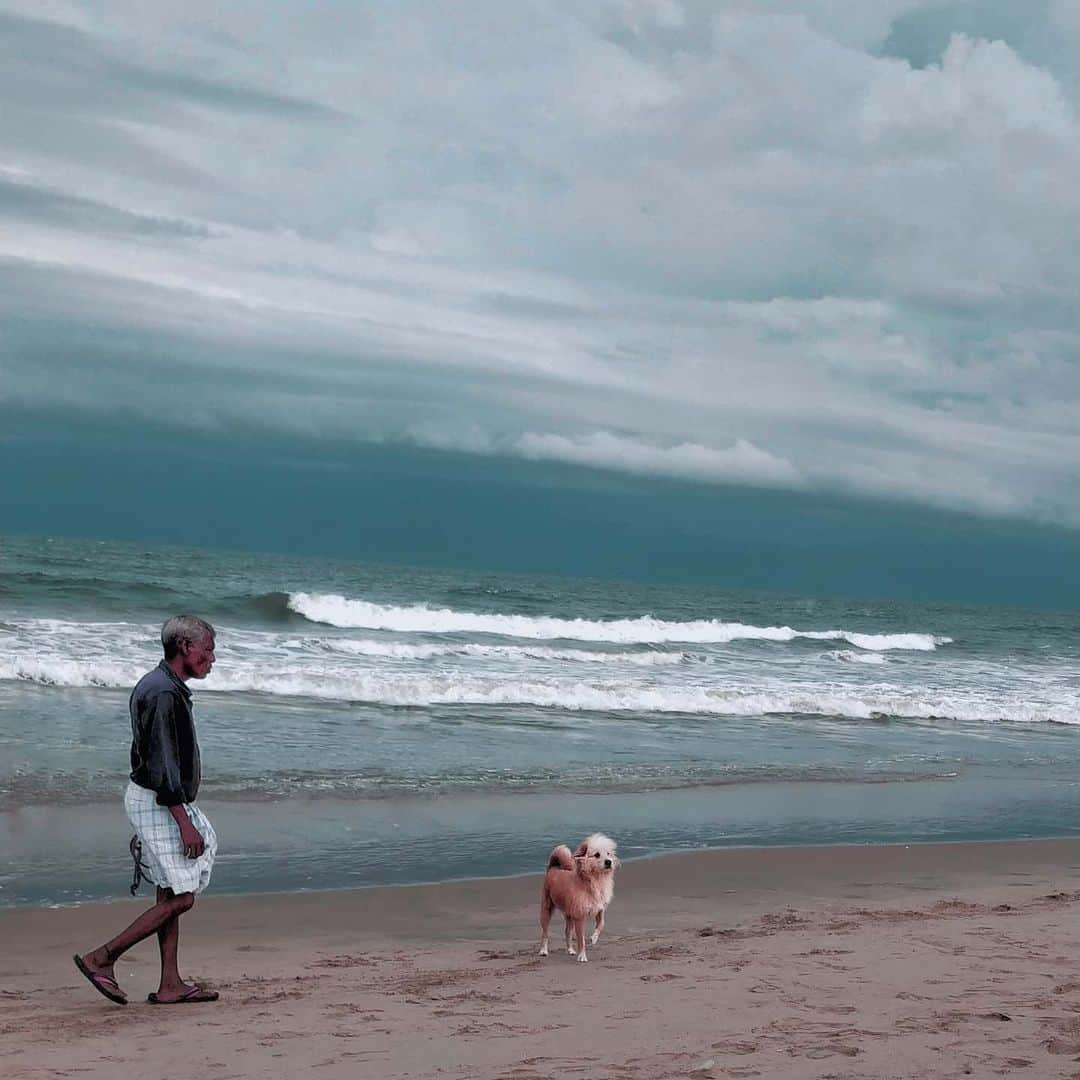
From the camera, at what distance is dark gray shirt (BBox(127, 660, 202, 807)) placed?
17.4 feet

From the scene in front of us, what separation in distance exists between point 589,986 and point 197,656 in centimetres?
232

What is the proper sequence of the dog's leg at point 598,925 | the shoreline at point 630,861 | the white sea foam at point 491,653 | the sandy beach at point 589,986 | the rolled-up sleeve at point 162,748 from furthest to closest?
the white sea foam at point 491,653, the shoreline at point 630,861, the dog's leg at point 598,925, the rolled-up sleeve at point 162,748, the sandy beach at point 589,986

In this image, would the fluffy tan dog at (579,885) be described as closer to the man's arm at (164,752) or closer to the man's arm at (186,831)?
the man's arm at (186,831)

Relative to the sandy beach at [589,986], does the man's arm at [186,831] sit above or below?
above

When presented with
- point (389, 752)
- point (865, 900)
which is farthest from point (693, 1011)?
point (389, 752)

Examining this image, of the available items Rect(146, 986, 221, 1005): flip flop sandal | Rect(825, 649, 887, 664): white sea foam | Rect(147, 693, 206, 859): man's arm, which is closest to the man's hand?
Rect(147, 693, 206, 859): man's arm

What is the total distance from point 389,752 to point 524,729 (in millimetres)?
2890

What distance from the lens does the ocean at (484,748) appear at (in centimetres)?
925

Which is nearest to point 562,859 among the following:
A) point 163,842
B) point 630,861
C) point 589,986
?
point 589,986

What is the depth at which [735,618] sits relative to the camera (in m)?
54.2

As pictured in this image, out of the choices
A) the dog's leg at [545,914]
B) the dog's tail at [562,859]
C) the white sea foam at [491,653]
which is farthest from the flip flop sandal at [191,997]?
the white sea foam at [491,653]

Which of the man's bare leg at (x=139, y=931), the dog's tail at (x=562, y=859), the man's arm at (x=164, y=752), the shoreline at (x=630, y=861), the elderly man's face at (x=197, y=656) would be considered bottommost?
the shoreline at (x=630, y=861)

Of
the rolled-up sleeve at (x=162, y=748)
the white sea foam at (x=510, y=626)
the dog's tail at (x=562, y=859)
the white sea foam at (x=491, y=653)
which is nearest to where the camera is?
the rolled-up sleeve at (x=162, y=748)

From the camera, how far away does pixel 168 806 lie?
17.7 ft
